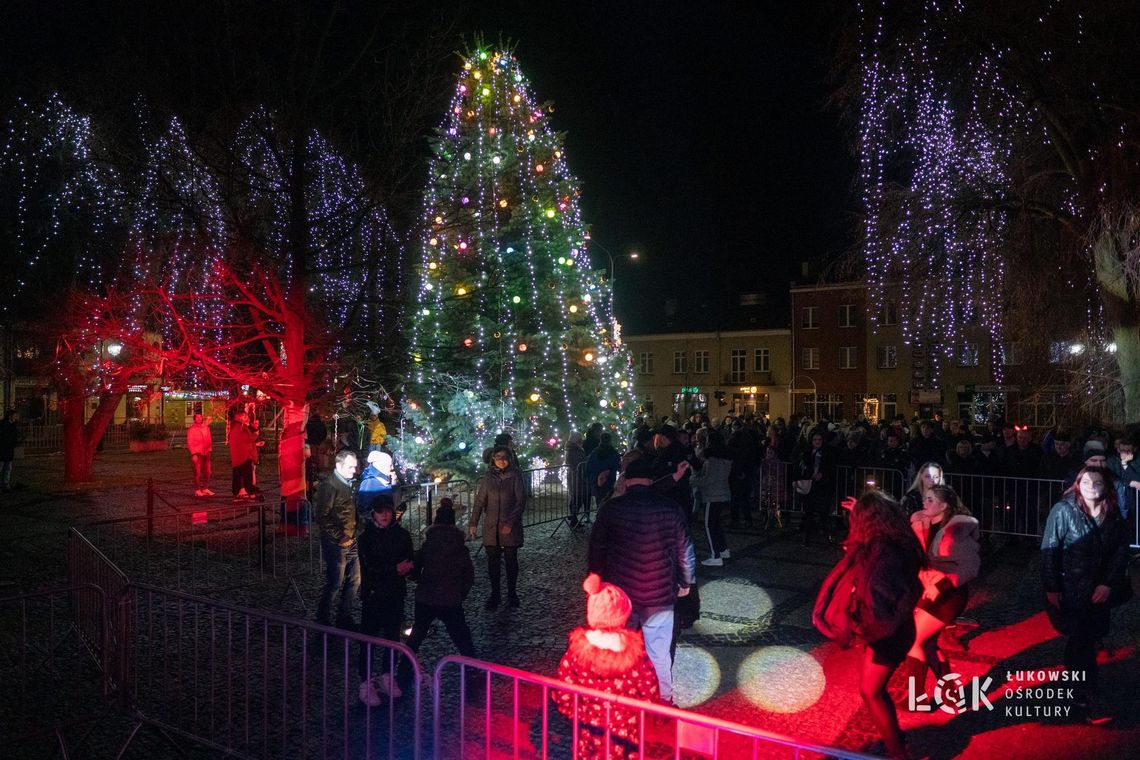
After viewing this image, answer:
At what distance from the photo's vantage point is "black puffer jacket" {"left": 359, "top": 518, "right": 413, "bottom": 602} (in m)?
6.41

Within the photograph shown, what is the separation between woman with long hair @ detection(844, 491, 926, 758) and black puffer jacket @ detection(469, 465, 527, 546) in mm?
4626

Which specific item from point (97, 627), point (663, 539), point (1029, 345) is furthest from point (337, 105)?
point (1029, 345)

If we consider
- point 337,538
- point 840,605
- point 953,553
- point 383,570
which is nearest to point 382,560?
point 383,570

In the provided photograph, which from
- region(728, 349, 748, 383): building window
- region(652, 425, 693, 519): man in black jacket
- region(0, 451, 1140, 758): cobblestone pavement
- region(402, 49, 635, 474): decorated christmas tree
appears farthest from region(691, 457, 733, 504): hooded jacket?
region(728, 349, 748, 383): building window

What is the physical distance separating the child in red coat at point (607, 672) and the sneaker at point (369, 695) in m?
1.10

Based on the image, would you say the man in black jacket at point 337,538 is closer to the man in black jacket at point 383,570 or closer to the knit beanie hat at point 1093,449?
the man in black jacket at point 383,570

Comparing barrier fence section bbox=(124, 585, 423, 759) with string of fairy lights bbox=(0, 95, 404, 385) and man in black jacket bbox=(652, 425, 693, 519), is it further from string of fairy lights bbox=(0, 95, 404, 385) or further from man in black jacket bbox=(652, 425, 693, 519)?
string of fairy lights bbox=(0, 95, 404, 385)

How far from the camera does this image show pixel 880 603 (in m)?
4.87

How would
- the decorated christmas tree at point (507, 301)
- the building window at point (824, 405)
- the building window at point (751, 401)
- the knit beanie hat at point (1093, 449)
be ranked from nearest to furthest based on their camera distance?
the knit beanie hat at point (1093, 449), the decorated christmas tree at point (507, 301), the building window at point (824, 405), the building window at point (751, 401)

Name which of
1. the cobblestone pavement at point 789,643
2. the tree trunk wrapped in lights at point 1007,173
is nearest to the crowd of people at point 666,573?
the cobblestone pavement at point 789,643

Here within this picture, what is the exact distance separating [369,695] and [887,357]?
164 feet

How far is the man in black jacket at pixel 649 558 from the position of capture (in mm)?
5566

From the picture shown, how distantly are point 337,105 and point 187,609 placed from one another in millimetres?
7598

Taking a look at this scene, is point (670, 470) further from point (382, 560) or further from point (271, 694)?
point (271, 694)
